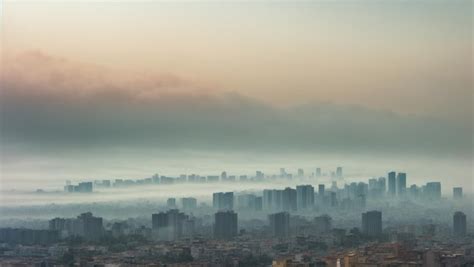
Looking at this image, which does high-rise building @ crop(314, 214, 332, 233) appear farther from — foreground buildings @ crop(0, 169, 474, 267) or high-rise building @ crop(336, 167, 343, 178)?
high-rise building @ crop(336, 167, 343, 178)

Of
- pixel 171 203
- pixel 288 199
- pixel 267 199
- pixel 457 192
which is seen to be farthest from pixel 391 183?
pixel 171 203

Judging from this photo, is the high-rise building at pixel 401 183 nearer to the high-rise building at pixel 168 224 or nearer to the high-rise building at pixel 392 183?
the high-rise building at pixel 392 183

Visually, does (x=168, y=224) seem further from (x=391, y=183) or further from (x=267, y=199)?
(x=391, y=183)

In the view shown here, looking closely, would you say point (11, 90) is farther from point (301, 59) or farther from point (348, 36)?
point (348, 36)

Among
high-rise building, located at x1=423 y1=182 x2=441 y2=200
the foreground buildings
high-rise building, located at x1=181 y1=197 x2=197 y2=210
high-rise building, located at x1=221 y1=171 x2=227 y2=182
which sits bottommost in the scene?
the foreground buildings

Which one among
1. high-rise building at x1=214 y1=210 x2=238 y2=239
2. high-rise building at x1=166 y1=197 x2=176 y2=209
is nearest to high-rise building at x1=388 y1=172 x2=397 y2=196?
high-rise building at x1=214 y1=210 x2=238 y2=239

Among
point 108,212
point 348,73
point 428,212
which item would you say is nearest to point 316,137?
point 348,73

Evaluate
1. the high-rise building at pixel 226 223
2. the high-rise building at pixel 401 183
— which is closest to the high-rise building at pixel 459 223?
the high-rise building at pixel 401 183
